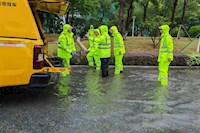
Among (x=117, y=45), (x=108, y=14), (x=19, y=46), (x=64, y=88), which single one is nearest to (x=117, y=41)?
(x=117, y=45)

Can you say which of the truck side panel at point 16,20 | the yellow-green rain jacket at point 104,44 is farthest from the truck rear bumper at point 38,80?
the yellow-green rain jacket at point 104,44

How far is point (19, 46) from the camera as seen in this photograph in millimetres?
6863

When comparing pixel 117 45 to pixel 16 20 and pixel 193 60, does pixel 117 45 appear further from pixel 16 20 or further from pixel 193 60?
pixel 16 20

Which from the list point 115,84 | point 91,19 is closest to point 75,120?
point 115,84

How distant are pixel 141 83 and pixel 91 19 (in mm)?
22441

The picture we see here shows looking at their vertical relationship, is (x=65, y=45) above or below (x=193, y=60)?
above

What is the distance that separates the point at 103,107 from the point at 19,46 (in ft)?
7.08

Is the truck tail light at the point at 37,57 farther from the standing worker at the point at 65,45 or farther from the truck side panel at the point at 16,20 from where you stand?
the standing worker at the point at 65,45

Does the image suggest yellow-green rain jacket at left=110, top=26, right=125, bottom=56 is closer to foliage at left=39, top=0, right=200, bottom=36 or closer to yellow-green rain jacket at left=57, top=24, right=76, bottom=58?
yellow-green rain jacket at left=57, top=24, right=76, bottom=58

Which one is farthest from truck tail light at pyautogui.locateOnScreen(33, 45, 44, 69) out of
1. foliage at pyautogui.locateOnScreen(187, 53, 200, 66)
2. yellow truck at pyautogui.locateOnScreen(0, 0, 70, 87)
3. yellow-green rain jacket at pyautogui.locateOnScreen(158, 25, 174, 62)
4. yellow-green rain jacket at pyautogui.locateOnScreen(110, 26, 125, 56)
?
foliage at pyautogui.locateOnScreen(187, 53, 200, 66)

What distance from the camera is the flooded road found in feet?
20.1

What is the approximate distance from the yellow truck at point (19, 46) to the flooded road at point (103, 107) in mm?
658

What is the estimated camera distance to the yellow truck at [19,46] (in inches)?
266

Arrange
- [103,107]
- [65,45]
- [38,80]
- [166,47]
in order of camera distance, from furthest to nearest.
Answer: [65,45], [166,47], [103,107], [38,80]
